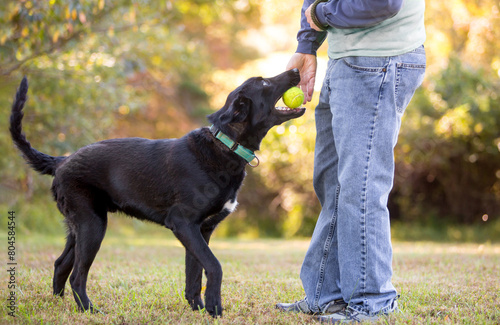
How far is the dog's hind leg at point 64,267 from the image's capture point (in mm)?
3439

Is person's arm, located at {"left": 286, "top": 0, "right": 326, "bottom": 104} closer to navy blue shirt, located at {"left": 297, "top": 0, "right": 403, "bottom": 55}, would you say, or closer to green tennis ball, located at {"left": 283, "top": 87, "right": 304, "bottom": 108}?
green tennis ball, located at {"left": 283, "top": 87, "right": 304, "bottom": 108}

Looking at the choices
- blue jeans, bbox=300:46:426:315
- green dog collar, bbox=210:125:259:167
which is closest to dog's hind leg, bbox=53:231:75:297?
green dog collar, bbox=210:125:259:167

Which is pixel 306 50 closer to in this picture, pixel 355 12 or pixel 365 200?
pixel 355 12

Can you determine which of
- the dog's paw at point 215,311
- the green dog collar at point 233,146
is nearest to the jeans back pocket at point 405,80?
the green dog collar at point 233,146

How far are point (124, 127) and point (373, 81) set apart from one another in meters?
13.2

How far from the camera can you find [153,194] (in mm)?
3201

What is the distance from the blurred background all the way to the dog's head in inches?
127

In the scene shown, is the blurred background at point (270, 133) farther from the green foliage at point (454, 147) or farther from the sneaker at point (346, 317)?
the sneaker at point (346, 317)

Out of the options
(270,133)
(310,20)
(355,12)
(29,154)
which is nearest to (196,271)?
(29,154)

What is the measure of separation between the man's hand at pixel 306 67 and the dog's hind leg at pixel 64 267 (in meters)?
1.89

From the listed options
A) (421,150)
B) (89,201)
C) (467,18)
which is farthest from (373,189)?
(467,18)

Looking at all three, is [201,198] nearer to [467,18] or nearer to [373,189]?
[373,189]

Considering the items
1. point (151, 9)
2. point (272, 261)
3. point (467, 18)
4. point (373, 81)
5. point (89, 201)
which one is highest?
point (467, 18)

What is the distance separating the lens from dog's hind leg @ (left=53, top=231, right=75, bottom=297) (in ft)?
11.3
